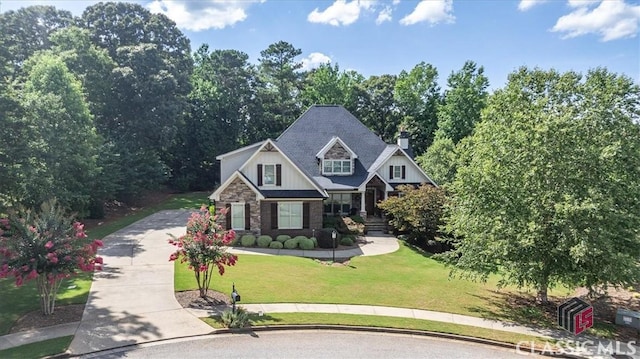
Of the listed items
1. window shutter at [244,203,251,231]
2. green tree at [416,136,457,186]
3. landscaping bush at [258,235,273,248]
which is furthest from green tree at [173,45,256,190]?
landscaping bush at [258,235,273,248]

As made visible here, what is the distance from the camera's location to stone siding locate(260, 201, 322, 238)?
27922mm

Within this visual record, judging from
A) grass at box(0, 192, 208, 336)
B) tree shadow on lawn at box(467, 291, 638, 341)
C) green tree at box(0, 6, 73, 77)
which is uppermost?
green tree at box(0, 6, 73, 77)

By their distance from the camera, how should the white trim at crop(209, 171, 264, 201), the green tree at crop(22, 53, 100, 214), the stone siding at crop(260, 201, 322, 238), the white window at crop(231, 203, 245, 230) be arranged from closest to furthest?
the green tree at crop(22, 53, 100, 214), the white trim at crop(209, 171, 264, 201), the white window at crop(231, 203, 245, 230), the stone siding at crop(260, 201, 322, 238)

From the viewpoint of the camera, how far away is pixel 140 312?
1480 cm

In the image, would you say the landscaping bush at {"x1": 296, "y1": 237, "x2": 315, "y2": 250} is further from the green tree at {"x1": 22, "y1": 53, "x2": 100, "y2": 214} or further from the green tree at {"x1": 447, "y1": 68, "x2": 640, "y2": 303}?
the green tree at {"x1": 22, "y1": 53, "x2": 100, "y2": 214}

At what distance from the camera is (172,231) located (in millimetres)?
29719

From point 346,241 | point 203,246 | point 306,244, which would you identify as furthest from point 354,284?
point 346,241

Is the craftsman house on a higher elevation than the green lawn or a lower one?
higher

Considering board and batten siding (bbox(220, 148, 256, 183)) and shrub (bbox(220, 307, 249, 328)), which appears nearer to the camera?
shrub (bbox(220, 307, 249, 328))

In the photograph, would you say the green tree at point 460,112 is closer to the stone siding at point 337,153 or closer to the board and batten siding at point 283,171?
the stone siding at point 337,153

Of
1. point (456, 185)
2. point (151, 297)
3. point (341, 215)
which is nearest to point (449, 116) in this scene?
point (341, 215)

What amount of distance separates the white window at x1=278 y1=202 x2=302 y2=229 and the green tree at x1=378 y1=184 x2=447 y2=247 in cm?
709

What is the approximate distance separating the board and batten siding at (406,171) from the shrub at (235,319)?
2268cm

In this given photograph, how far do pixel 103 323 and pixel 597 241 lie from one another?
1765cm
